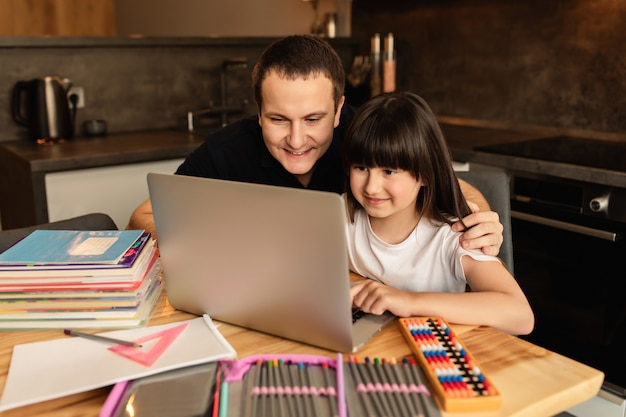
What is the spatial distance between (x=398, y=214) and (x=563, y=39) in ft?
5.06

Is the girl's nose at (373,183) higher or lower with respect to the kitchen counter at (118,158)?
higher

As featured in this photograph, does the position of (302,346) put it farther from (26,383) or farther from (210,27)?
(210,27)

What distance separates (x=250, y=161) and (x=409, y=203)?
1.89ft

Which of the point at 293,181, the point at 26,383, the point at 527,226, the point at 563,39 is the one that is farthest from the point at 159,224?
the point at 563,39

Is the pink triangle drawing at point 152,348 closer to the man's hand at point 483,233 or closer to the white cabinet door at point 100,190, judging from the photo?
the man's hand at point 483,233

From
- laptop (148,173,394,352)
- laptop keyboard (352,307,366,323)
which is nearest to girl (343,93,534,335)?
laptop keyboard (352,307,366,323)

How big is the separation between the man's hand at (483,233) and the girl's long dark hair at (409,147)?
4 centimetres

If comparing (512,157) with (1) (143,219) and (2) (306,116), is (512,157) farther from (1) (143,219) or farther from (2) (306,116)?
(1) (143,219)

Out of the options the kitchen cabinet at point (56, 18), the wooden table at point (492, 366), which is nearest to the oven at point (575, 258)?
the wooden table at point (492, 366)

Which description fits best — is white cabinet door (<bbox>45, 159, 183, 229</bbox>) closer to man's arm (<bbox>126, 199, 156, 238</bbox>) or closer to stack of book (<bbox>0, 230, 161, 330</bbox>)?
man's arm (<bbox>126, 199, 156, 238</bbox>)

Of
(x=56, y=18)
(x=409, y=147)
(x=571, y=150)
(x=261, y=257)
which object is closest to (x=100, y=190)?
(x=409, y=147)

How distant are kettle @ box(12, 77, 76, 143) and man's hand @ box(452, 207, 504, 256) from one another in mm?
1854

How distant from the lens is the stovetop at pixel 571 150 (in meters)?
1.97

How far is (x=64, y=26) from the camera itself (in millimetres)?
4266
